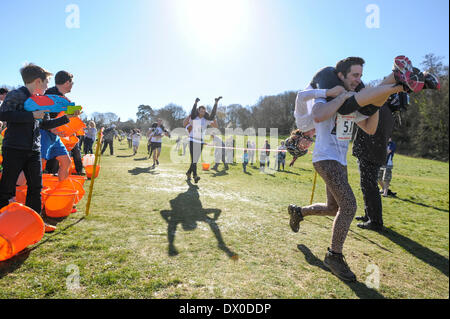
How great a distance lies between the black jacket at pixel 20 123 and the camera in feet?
8.46

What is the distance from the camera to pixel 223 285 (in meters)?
2.20

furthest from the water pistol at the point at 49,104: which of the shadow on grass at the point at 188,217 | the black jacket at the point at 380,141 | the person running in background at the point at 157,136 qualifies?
the person running in background at the point at 157,136

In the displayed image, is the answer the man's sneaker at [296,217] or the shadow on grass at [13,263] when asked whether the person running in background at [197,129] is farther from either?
the shadow on grass at [13,263]

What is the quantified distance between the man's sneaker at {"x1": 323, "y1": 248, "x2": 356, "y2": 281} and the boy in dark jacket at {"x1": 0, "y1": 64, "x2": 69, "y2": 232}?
137 inches

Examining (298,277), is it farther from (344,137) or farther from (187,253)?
(344,137)

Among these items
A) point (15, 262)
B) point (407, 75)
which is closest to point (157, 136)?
point (15, 262)

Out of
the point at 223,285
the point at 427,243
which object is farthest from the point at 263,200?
the point at 223,285

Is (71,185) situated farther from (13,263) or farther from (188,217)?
(188,217)

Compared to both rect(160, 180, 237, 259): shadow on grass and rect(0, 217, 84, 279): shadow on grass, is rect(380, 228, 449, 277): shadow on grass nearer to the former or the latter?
rect(160, 180, 237, 259): shadow on grass

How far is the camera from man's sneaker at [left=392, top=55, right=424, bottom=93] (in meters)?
1.76

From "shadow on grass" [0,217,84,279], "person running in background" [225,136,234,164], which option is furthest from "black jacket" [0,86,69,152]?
"person running in background" [225,136,234,164]

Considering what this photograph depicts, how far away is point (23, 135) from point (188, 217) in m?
2.56
